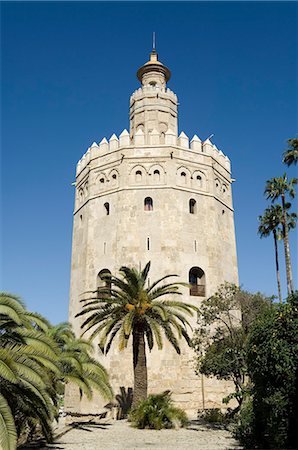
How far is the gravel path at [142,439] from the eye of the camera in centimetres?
1179

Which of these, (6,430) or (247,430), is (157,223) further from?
(6,430)

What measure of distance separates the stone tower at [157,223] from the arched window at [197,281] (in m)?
0.05

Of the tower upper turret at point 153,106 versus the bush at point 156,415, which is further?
the tower upper turret at point 153,106

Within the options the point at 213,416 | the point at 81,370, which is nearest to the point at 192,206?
the point at 213,416

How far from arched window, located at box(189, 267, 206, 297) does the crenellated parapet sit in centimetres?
654

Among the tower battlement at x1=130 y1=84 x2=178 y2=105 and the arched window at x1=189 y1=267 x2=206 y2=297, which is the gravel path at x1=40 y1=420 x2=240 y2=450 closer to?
the arched window at x1=189 y1=267 x2=206 y2=297

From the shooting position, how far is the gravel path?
11.8 meters

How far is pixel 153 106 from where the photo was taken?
2664cm

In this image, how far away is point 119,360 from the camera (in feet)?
68.1

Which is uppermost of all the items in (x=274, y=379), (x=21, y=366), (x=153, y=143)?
(x=153, y=143)

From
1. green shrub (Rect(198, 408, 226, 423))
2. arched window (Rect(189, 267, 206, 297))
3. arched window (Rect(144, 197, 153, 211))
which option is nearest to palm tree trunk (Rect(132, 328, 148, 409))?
green shrub (Rect(198, 408, 226, 423))

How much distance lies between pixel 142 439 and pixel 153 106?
18.8 meters

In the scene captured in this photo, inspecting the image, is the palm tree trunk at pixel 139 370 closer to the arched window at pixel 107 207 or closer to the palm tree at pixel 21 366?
the palm tree at pixel 21 366

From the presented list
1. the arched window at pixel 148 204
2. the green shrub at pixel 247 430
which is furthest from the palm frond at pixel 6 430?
the arched window at pixel 148 204
